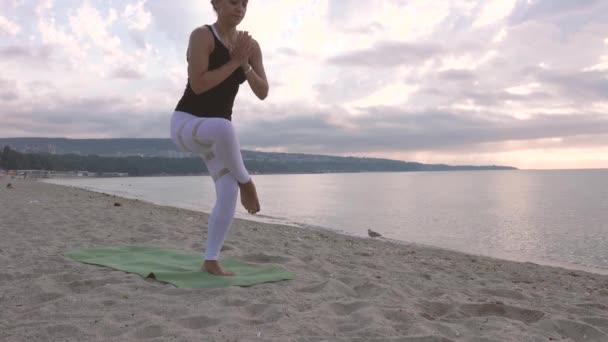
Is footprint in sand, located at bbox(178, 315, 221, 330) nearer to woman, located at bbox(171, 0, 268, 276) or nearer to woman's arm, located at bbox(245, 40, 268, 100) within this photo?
woman, located at bbox(171, 0, 268, 276)

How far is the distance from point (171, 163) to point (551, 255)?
128505mm

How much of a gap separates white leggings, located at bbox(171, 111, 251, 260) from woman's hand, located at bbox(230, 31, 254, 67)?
17.6 inches

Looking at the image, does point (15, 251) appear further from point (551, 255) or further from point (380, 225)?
point (380, 225)

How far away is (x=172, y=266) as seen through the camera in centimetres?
410

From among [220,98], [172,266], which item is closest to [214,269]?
[172,266]

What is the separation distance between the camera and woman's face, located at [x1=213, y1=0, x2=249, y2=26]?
3.36 m

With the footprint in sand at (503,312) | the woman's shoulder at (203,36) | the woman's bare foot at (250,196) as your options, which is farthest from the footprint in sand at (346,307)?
the woman's shoulder at (203,36)

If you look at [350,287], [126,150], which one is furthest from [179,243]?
[126,150]

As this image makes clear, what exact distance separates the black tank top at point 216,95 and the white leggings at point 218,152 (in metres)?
0.07

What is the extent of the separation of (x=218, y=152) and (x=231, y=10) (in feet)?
3.42

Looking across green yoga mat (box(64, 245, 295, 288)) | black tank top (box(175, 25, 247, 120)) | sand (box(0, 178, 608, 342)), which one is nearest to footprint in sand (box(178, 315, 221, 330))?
sand (box(0, 178, 608, 342))

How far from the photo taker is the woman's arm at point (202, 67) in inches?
125

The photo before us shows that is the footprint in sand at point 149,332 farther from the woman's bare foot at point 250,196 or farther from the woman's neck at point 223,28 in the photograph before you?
the woman's neck at point 223,28

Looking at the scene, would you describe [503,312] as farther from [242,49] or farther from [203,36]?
[203,36]
